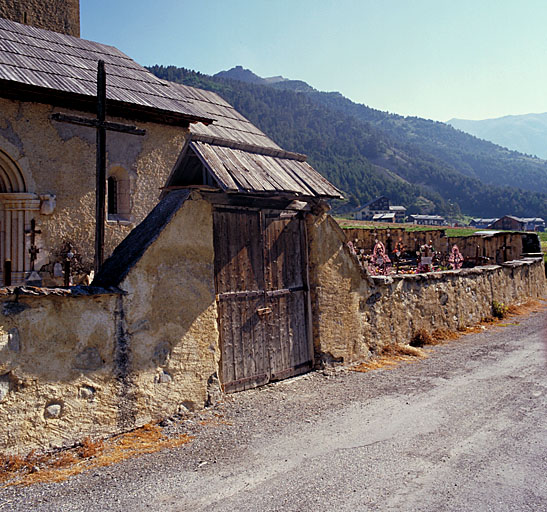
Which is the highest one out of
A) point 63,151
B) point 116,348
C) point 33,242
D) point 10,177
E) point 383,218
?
point 383,218

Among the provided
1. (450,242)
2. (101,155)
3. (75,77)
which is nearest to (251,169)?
(101,155)

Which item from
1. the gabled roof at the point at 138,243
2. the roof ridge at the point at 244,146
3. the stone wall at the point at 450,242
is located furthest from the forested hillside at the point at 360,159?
the gabled roof at the point at 138,243

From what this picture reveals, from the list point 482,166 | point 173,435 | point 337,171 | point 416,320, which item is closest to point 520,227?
point 337,171

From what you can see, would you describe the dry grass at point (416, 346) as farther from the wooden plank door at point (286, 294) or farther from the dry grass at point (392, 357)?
the wooden plank door at point (286, 294)

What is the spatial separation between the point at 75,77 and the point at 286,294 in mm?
7467

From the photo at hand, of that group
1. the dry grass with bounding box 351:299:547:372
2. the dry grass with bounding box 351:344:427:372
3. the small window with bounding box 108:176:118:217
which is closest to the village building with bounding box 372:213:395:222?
the dry grass with bounding box 351:299:547:372

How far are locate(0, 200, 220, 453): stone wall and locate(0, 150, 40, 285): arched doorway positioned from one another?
6348 mm

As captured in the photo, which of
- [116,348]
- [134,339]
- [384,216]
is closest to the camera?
[116,348]

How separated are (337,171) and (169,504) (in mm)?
111631

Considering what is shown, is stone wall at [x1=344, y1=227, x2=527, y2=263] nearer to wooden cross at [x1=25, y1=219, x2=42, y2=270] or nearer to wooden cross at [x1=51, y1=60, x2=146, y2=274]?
wooden cross at [x1=25, y1=219, x2=42, y2=270]

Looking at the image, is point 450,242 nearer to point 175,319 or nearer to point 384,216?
point 175,319

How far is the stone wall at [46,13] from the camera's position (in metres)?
18.2

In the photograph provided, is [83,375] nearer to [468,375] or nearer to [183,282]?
[183,282]

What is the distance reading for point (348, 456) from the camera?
435cm
